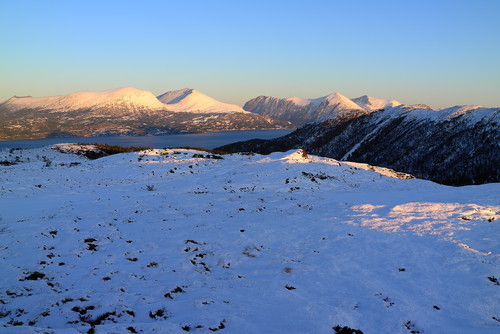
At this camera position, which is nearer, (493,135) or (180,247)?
(180,247)

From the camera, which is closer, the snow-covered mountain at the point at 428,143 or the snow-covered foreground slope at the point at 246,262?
the snow-covered foreground slope at the point at 246,262

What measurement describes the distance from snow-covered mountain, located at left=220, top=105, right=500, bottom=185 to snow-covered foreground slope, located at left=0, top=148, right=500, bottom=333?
30.4 meters

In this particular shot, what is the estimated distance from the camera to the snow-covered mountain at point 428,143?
50031 mm

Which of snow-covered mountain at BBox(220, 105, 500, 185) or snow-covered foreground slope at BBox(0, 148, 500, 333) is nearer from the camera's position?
snow-covered foreground slope at BBox(0, 148, 500, 333)

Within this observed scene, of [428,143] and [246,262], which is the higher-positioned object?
[246,262]

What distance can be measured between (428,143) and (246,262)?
6858 cm

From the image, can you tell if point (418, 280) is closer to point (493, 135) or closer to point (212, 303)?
point (212, 303)

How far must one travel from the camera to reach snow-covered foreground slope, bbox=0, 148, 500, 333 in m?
8.04

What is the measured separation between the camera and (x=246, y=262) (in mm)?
12336

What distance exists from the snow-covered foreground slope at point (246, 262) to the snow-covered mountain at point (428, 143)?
30.4 metres

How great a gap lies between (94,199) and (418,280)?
22.0m

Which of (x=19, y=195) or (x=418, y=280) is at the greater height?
(x=19, y=195)

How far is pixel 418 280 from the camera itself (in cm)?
1042

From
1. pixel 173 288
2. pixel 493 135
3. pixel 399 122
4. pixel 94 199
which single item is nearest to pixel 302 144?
pixel 399 122
